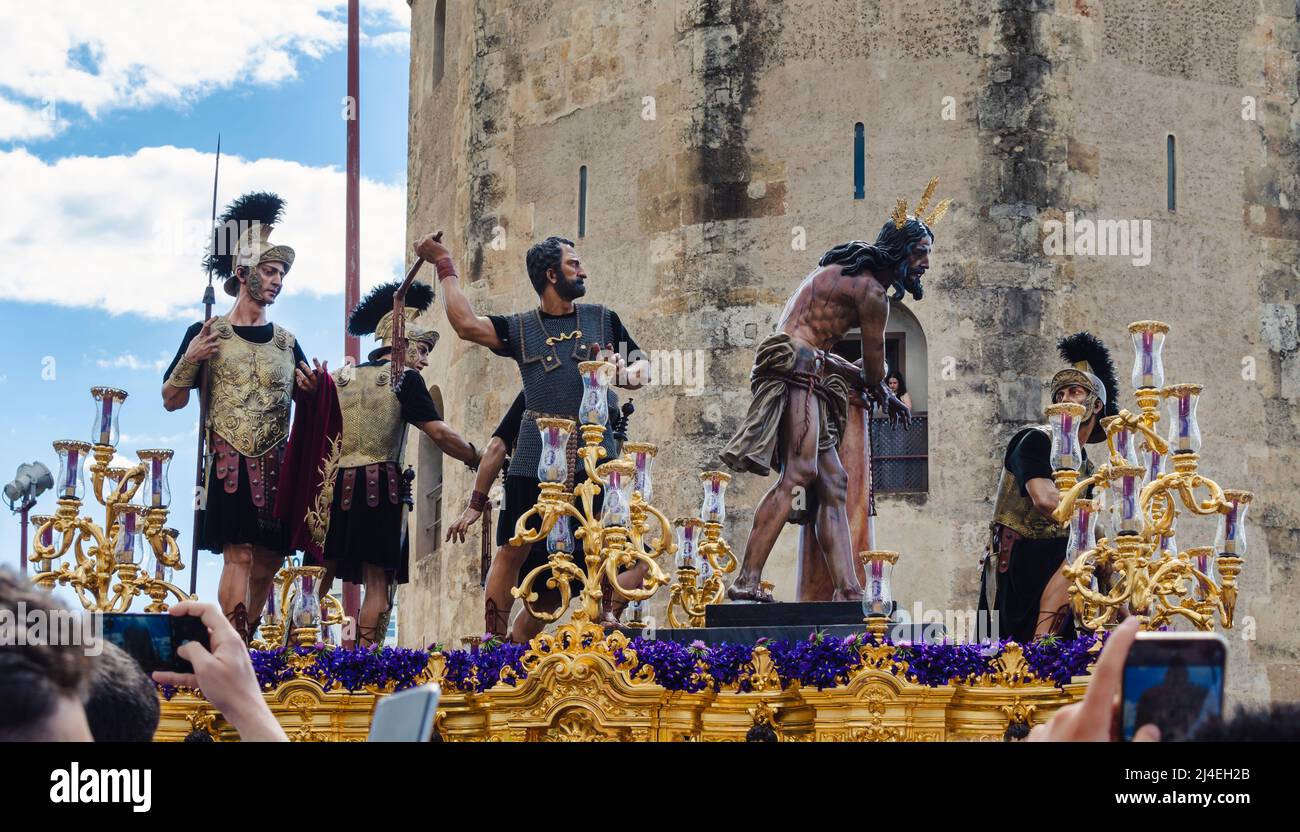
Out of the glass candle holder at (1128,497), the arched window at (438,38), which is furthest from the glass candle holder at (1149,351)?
the arched window at (438,38)

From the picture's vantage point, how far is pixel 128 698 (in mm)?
4039

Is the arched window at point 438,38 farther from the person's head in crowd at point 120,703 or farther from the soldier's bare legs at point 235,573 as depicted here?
the person's head in crowd at point 120,703

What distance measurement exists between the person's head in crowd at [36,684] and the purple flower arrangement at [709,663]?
22.3 feet

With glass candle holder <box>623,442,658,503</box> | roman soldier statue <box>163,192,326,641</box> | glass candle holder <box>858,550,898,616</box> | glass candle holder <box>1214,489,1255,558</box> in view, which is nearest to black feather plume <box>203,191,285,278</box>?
roman soldier statue <box>163,192,326,641</box>

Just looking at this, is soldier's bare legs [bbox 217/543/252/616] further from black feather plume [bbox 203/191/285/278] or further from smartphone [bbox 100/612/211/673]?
smartphone [bbox 100/612/211/673]

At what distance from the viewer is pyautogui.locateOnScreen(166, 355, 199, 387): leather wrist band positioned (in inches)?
507

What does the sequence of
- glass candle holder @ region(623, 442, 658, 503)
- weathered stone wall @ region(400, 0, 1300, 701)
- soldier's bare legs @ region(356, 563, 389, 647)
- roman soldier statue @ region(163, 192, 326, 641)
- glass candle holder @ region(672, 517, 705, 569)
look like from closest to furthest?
glass candle holder @ region(623, 442, 658, 503), roman soldier statue @ region(163, 192, 326, 641), soldier's bare legs @ region(356, 563, 389, 647), glass candle holder @ region(672, 517, 705, 569), weathered stone wall @ region(400, 0, 1300, 701)

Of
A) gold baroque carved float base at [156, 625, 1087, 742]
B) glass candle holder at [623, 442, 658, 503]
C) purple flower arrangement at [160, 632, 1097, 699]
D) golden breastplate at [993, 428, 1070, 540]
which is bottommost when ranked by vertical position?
gold baroque carved float base at [156, 625, 1087, 742]

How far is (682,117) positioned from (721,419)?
332 cm

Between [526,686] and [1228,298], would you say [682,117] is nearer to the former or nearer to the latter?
[1228,298]

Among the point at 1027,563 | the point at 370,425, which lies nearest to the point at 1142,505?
the point at 1027,563

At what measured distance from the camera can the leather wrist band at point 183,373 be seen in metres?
12.9

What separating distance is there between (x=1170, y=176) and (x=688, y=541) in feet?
30.0

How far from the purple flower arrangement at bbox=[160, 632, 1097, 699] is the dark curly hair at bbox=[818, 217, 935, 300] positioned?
2.82m
